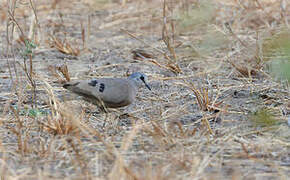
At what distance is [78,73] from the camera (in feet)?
18.7

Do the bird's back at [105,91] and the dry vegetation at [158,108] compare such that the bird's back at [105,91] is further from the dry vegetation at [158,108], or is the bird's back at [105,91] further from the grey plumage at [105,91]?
the dry vegetation at [158,108]

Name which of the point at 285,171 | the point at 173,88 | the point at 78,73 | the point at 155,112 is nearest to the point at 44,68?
the point at 78,73

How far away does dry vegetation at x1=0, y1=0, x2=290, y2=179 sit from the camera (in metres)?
2.82

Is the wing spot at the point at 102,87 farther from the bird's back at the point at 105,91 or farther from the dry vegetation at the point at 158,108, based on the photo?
Result: the dry vegetation at the point at 158,108

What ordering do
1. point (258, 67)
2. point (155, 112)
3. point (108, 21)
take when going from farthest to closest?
point (108, 21), point (258, 67), point (155, 112)

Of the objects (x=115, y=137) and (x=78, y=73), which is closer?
(x=115, y=137)

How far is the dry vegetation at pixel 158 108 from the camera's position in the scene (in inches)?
111

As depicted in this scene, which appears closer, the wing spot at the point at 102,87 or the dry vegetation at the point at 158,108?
the dry vegetation at the point at 158,108

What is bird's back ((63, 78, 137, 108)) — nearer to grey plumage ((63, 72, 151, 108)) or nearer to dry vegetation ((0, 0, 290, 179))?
grey plumage ((63, 72, 151, 108))

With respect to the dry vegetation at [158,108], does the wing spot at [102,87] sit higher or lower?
higher

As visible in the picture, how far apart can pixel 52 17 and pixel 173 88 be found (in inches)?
167

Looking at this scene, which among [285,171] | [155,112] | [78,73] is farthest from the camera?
[78,73]

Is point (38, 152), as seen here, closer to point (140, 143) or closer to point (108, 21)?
point (140, 143)

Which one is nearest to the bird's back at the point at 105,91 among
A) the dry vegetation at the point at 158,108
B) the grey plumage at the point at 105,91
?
the grey plumage at the point at 105,91
